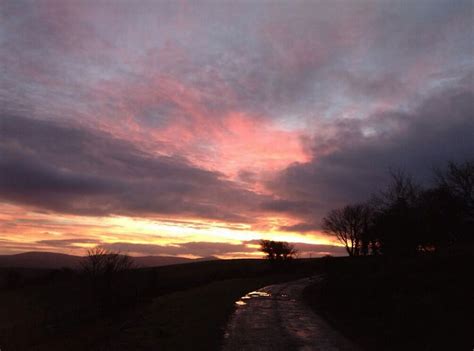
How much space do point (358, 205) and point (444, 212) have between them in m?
61.3

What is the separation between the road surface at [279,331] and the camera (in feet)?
47.2

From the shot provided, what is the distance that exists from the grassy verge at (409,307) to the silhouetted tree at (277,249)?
5400 centimetres

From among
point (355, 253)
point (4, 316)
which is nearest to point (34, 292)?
point (4, 316)

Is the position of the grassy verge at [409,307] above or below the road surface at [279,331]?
above

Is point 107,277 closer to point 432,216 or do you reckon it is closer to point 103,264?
point 103,264

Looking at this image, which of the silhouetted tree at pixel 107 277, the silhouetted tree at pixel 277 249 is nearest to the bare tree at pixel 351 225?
the silhouetted tree at pixel 277 249

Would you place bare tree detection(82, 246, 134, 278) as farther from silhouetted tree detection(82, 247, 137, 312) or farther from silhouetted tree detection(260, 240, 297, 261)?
silhouetted tree detection(260, 240, 297, 261)

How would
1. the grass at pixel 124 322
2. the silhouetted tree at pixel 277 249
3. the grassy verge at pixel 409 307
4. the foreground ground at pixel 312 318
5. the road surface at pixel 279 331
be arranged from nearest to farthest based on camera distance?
the road surface at pixel 279 331 < the grassy verge at pixel 409 307 < the foreground ground at pixel 312 318 < the grass at pixel 124 322 < the silhouetted tree at pixel 277 249

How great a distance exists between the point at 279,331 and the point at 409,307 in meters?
6.70

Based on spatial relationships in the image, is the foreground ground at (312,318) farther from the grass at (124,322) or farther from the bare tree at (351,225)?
the bare tree at (351,225)

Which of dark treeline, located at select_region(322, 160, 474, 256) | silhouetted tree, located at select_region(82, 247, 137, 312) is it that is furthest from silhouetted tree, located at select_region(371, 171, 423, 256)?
silhouetted tree, located at select_region(82, 247, 137, 312)

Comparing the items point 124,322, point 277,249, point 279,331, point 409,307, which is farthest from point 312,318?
point 277,249

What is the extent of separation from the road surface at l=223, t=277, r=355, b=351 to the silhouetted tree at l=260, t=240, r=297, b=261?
5991cm

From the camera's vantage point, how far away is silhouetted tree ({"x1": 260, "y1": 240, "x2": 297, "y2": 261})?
8481 cm
